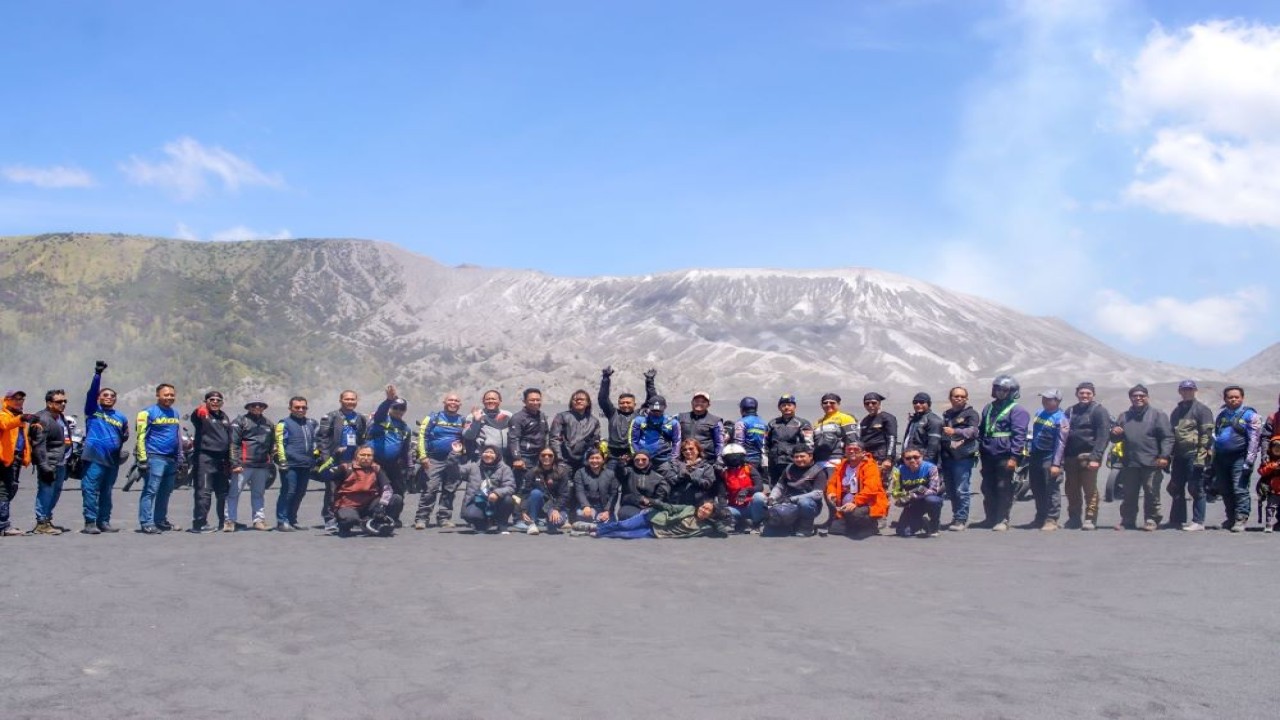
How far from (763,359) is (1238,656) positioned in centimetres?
6028

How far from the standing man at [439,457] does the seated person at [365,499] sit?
27.3 inches

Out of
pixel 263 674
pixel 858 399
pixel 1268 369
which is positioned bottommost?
pixel 263 674

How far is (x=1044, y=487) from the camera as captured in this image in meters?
12.8

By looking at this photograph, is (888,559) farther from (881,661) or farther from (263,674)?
(263,674)

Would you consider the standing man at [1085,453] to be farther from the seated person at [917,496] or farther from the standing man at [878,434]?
the standing man at [878,434]

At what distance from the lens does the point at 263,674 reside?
6266 mm

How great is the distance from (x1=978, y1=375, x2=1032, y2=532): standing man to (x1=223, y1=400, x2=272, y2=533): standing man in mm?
8591

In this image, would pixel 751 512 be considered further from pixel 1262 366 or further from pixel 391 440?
pixel 1262 366

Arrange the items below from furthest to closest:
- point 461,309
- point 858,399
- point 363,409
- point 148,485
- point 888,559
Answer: point 461,309, point 858,399, point 363,409, point 148,485, point 888,559

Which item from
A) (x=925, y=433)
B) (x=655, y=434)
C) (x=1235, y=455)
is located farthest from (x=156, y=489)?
(x=1235, y=455)

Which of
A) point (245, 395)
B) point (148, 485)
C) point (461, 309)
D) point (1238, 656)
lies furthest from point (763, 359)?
point (1238, 656)

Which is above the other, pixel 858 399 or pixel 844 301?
pixel 844 301

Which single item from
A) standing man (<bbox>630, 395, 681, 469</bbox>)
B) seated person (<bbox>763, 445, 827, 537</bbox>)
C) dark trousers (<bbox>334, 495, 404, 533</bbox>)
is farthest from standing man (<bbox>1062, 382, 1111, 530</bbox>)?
dark trousers (<bbox>334, 495, 404, 533</bbox>)

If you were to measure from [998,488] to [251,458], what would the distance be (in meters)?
8.89
